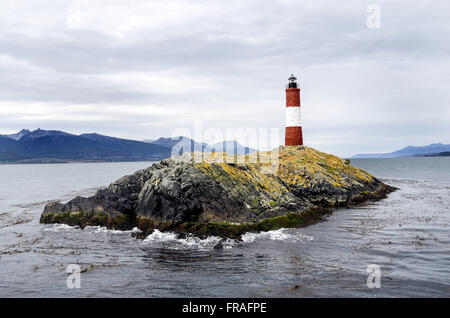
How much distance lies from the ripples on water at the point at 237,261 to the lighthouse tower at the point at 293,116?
22584 millimetres

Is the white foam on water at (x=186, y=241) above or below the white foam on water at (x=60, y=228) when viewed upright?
above

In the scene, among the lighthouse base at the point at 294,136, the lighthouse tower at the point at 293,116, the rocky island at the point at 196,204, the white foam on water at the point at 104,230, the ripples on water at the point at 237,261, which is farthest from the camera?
the lighthouse base at the point at 294,136

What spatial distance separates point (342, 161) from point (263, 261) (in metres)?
31.6

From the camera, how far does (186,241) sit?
20094 mm

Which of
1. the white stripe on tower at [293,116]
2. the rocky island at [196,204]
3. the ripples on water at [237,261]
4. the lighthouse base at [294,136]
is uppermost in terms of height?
the white stripe on tower at [293,116]

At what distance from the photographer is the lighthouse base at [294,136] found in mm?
46781

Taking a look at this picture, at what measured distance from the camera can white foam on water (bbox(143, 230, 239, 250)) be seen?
18984 millimetres

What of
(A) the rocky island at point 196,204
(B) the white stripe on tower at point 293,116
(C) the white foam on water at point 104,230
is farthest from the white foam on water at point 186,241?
(B) the white stripe on tower at point 293,116

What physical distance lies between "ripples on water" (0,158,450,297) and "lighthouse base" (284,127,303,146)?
73.5 ft

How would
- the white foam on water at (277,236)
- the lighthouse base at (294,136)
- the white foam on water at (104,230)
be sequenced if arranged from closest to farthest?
1. the white foam on water at (277,236)
2. the white foam on water at (104,230)
3. the lighthouse base at (294,136)

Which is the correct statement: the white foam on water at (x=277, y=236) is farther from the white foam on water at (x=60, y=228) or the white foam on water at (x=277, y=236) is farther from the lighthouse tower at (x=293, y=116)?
the lighthouse tower at (x=293, y=116)

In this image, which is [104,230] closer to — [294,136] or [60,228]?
[60,228]
